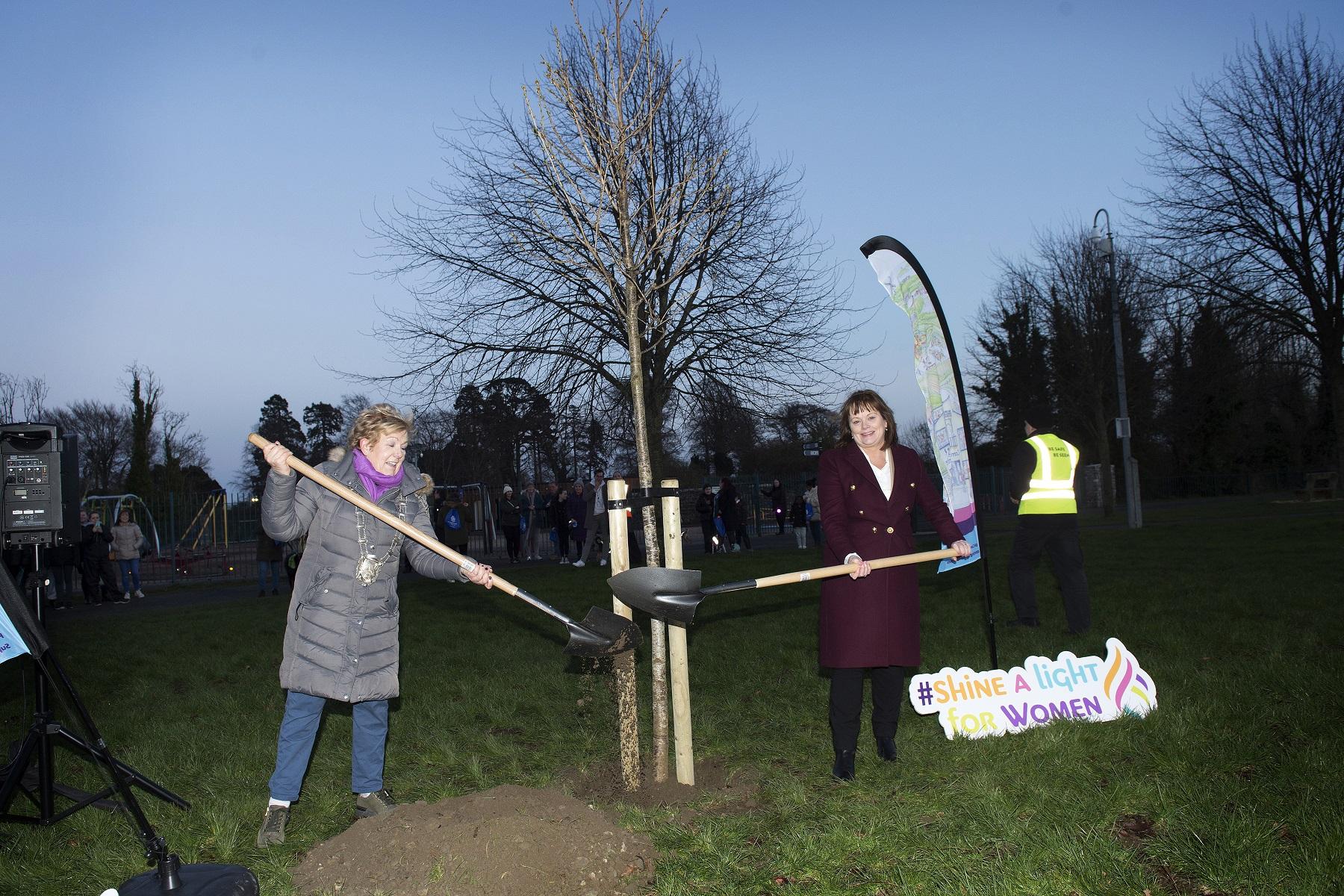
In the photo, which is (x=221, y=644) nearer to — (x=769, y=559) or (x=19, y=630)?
(x=19, y=630)

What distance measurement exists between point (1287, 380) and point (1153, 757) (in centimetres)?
4045

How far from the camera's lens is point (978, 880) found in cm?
337

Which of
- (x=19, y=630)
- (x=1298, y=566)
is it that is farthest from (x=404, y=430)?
(x=1298, y=566)

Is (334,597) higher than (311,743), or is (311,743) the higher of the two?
(334,597)

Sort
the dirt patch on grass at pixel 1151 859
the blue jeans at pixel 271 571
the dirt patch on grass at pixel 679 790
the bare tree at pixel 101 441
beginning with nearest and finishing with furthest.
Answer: the dirt patch on grass at pixel 1151 859 → the dirt patch on grass at pixel 679 790 → the blue jeans at pixel 271 571 → the bare tree at pixel 101 441

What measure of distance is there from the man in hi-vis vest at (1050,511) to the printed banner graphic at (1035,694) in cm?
279

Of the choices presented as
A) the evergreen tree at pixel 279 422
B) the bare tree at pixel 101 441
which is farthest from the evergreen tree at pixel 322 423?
the bare tree at pixel 101 441

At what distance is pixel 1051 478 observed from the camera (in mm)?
8211

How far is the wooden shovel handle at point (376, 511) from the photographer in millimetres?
3898

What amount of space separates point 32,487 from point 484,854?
7295mm

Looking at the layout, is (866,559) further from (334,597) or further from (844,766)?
(334,597)

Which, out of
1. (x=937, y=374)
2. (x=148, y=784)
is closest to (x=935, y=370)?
(x=937, y=374)

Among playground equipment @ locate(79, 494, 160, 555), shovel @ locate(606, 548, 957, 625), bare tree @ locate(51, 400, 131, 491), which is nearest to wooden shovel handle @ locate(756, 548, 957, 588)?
shovel @ locate(606, 548, 957, 625)

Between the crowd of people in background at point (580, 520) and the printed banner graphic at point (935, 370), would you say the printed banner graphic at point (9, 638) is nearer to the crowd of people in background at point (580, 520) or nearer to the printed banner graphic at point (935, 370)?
the printed banner graphic at point (935, 370)
